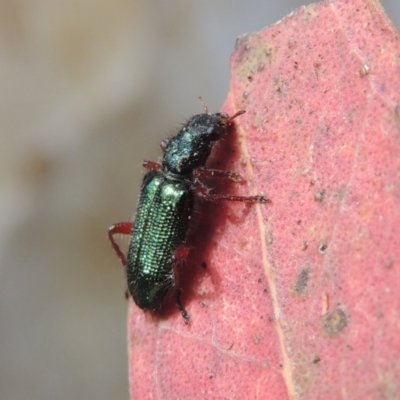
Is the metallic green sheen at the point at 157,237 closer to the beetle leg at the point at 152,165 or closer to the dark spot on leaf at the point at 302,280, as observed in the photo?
the beetle leg at the point at 152,165

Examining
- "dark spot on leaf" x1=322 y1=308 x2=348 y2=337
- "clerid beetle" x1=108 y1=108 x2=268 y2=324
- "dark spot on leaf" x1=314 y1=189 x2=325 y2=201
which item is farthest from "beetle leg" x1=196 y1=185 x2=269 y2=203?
"dark spot on leaf" x1=322 y1=308 x2=348 y2=337

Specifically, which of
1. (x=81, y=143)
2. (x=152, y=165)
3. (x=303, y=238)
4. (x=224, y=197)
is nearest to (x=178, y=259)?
(x=224, y=197)

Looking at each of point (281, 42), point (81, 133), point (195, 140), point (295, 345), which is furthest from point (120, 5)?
point (295, 345)

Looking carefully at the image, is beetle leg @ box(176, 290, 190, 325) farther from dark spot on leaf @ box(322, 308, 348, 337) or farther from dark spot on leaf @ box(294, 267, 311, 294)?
dark spot on leaf @ box(322, 308, 348, 337)

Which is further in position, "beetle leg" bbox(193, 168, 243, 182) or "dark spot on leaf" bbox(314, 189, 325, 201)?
"beetle leg" bbox(193, 168, 243, 182)

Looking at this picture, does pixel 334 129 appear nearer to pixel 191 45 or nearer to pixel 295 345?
pixel 295 345

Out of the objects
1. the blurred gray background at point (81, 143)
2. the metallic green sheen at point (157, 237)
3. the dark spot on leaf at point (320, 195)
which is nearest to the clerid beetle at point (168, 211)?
the metallic green sheen at point (157, 237)
